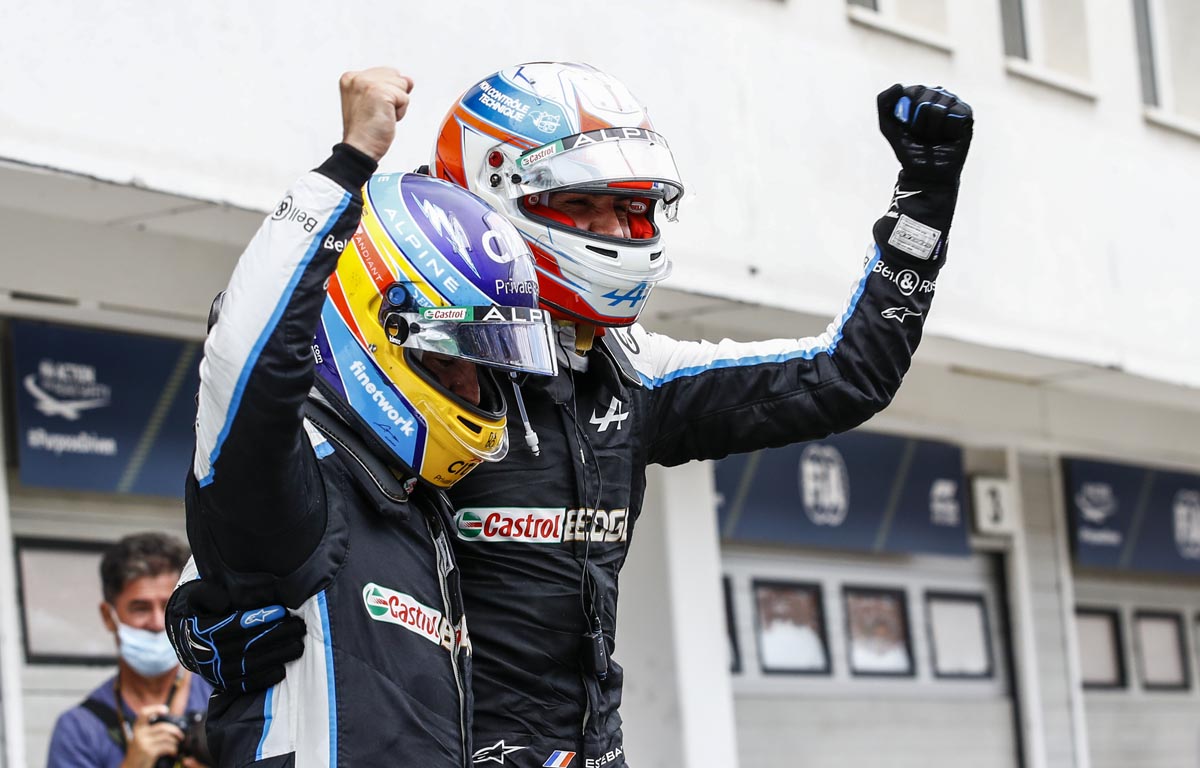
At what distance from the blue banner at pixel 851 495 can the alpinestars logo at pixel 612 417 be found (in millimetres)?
6848

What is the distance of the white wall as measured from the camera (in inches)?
250

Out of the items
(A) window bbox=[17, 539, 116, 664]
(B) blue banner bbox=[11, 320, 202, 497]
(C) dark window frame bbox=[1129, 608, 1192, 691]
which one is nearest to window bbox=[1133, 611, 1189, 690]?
(C) dark window frame bbox=[1129, 608, 1192, 691]

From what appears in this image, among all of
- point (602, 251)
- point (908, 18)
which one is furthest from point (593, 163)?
point (908, 18)

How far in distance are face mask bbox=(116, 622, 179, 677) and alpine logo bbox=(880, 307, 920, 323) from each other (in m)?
3.33

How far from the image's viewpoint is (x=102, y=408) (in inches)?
299

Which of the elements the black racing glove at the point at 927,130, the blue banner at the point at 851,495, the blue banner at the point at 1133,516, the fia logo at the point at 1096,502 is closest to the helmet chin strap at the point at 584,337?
the black racing glove at the point at 927,130

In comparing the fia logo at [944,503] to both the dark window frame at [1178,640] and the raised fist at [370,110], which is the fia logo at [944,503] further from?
the raised fist at [370,110]

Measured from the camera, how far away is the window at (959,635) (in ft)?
40.0

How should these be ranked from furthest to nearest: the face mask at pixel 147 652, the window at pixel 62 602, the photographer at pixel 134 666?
the window at pixel 62 602, the face mask at pixel 147 652, the photographer at pixel 134 666

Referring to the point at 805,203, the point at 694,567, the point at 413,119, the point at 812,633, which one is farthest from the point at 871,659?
the point at 413,119

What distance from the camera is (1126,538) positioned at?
44.8 feet

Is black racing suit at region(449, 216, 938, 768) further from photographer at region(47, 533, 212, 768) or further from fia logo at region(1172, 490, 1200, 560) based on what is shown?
fia logo at region(1172, 490, 1200, 560)

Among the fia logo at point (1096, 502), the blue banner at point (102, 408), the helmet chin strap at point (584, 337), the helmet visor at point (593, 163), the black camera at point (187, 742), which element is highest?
the fia logo at point (1096, 502)

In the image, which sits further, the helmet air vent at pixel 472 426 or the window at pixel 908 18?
the window at pixel 908 18
